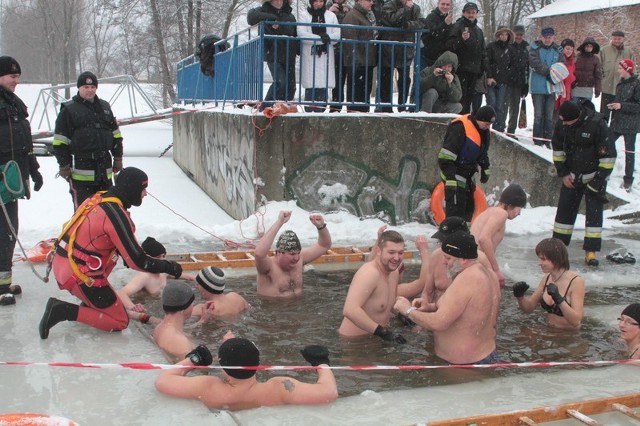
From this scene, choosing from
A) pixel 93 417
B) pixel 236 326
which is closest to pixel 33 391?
pixel 93 417

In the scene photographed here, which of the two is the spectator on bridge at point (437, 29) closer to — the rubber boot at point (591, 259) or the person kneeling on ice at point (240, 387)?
the rubber boot at point (591, 259)

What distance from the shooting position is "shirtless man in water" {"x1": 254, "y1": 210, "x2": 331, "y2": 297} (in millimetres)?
6730

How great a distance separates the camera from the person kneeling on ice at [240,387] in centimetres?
409

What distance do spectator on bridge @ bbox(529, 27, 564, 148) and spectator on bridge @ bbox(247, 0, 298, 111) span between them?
4740 mm

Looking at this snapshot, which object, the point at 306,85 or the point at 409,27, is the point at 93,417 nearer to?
the point at 306,85

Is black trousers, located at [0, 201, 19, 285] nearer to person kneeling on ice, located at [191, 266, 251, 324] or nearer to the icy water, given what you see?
the icy water

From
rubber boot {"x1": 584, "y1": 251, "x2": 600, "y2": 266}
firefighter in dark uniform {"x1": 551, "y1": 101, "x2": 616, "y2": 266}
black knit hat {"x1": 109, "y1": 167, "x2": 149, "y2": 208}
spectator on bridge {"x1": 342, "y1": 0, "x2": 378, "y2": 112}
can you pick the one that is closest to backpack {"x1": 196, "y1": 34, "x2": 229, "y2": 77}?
spectator on bridge {"x1": 342, "y1": 0, "x2": 378, "y2": 112}

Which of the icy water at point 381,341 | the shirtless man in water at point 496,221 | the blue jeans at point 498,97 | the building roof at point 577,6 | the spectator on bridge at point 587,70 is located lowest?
the icy water at point 381,341

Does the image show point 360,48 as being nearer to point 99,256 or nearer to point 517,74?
point 517,74

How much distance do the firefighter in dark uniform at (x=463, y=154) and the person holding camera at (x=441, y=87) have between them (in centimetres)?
251

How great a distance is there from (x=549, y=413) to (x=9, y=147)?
483 centimetres

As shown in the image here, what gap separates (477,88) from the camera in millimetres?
11906

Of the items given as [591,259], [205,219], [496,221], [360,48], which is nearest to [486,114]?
[496,221]

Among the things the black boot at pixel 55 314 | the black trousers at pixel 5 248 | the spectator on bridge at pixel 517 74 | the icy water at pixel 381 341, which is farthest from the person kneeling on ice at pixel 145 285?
the spectator on bridge at pixel 517 74
